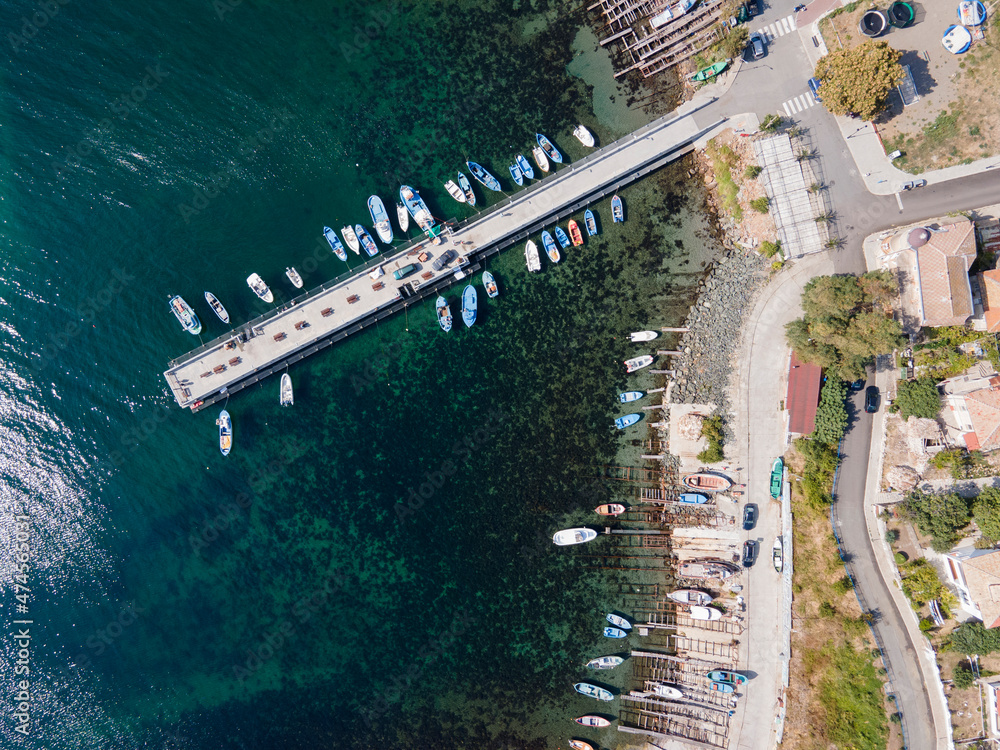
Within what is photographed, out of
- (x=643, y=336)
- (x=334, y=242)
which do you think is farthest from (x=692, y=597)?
(x=334, y=242)

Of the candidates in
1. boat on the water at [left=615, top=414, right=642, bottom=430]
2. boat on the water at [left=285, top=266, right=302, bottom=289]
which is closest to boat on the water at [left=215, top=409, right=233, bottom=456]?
boat on the water at [left=285, top=266, right=302, bottom=289]

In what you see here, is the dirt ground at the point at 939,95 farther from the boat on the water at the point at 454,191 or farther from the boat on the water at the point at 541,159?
the boat on the water at the point at 454,191

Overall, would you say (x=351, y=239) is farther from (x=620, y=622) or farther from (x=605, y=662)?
Answer: (x=605, y=662)

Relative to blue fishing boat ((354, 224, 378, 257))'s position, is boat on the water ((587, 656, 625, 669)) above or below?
below

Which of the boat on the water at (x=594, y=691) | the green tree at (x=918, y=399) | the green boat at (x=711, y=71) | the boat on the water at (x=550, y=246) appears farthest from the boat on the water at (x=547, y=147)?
the boat on the water at (x=594, y=691)

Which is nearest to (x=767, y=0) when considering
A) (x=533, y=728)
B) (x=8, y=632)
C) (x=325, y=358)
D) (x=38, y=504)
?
(x=325, y=358)

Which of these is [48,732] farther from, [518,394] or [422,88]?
[422,88]

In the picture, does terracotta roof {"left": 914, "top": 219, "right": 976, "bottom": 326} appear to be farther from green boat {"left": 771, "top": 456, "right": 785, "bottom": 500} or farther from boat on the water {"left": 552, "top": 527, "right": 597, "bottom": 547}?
boat on the water {"left": 552, "top": 527, "right": 597, "bottom": 547}

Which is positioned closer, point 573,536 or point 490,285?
point 573,536
